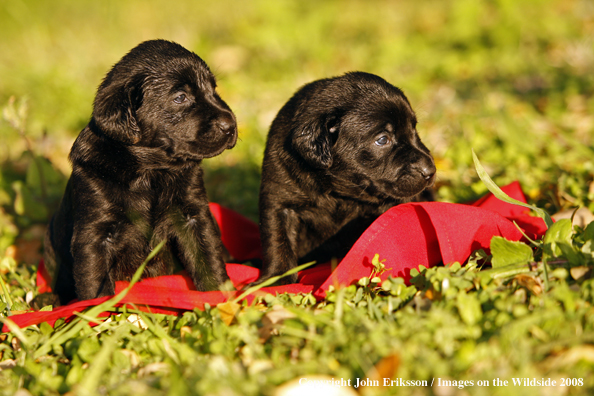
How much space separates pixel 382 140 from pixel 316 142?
0.46 m

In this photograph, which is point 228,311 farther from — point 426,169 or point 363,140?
point 426,169

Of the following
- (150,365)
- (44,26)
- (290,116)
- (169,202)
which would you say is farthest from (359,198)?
(44,26)

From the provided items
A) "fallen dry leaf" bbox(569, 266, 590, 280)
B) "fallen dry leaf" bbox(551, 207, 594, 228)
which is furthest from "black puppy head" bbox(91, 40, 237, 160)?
"fallen dry leaf" bbox(551, 207, 594, 228)

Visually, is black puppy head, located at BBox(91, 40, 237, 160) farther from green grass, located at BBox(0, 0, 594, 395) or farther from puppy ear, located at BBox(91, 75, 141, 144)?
green grass, located at BBox(0, 0, 594, 395)

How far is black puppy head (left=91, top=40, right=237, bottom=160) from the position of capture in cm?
275

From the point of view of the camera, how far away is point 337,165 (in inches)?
122

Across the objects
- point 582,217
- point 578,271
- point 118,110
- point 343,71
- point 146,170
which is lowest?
point 578,271

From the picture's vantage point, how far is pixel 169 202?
2.95 meters

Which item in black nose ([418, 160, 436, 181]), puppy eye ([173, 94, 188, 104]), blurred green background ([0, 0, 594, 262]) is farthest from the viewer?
blurred green background ([0, 0, 594, 262])

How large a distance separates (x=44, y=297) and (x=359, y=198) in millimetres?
2131

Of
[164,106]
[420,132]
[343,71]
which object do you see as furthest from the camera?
[343,71]

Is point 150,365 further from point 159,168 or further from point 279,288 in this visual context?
point 159,168

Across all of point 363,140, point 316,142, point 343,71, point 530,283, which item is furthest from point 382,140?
point 343,71

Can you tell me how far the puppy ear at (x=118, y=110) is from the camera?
2.68 meters
